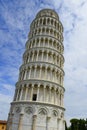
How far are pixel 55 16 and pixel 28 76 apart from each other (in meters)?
17.9

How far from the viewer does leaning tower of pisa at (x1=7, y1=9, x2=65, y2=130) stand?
24328 millimetres

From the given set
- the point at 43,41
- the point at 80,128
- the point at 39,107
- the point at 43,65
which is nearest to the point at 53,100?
the point at 39,107

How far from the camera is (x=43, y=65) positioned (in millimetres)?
28562

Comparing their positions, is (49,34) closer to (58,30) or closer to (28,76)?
(58,30)

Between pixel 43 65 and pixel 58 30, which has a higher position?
pixel 58 30

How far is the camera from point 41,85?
26766 mm

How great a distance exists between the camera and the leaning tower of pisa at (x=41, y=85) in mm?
24328

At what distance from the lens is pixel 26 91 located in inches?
1044

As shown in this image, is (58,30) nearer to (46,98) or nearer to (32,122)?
(46,98)

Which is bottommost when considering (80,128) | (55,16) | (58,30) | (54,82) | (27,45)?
(80,128)

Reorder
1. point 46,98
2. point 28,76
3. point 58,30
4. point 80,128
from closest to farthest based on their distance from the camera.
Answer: point 46,98, point 28,76, point 58,30, point 80,128

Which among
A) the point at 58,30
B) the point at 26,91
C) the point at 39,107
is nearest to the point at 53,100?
the point at 39,107

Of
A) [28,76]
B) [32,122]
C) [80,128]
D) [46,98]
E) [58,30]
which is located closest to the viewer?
[32,122]

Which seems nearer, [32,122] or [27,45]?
[32,122]
